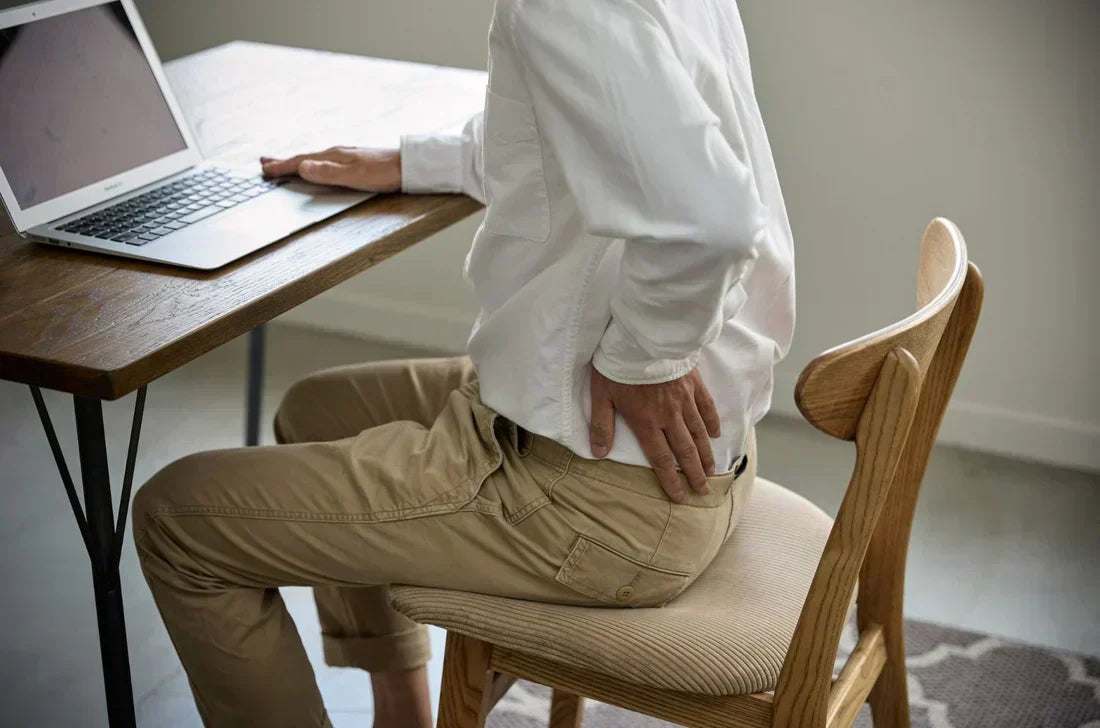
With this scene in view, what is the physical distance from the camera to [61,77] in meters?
1.40

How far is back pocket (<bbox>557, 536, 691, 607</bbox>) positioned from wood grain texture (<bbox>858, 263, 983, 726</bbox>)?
290 mm

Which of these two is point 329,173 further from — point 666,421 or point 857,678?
point 857,678

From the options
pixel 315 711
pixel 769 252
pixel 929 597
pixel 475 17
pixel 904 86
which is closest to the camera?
pixel 769 252

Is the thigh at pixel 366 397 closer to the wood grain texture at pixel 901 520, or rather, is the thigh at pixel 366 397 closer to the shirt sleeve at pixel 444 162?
the shirt sleeve at pixel 444 162

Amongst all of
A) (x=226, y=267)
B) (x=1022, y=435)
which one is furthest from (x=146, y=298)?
(x=1022, y=435)

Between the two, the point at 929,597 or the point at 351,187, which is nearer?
the point at 351,187

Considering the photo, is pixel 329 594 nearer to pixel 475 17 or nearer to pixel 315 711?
pixel 315 711

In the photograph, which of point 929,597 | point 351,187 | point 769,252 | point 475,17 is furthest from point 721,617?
point 475,17

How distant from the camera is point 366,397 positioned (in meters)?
1.47

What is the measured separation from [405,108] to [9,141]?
0.62 m

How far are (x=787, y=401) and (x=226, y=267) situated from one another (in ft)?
5.80

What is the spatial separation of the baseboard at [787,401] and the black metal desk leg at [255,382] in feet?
2.49

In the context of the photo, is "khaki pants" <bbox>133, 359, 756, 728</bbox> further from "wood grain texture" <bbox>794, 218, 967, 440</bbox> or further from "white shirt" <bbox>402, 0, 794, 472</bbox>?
"wood grain texture" <bbox>794, 218, 967, 440</bbox>

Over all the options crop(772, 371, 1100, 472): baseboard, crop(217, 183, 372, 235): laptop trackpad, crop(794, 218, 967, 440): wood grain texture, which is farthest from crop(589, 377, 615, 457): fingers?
crop(772, 371, 1100, 472): baseboard
